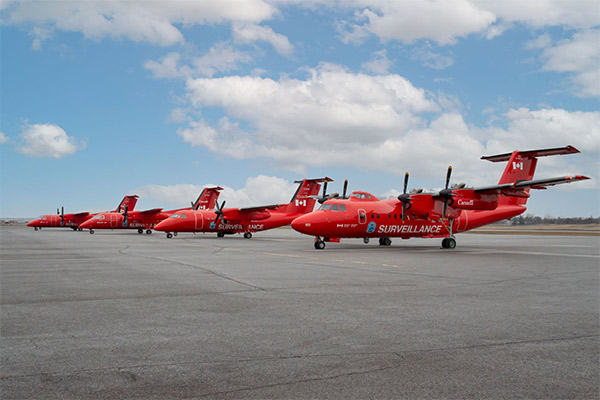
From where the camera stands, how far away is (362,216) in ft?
87.6

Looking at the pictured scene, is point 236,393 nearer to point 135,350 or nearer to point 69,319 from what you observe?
point 135,350

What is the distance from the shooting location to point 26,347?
5.59 meters

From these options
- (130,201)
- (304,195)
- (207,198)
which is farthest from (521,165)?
(130,201)

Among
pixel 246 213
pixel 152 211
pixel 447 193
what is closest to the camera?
pixel 447 193

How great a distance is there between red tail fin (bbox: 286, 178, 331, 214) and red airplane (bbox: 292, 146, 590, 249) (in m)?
15.2

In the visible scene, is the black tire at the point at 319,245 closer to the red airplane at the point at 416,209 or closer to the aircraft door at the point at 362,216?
the red airplane at the point at 416,209

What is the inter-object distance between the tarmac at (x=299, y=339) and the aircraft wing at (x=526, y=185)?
12784 mm

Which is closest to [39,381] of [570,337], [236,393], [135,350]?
[135,350]

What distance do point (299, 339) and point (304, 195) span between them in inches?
1479

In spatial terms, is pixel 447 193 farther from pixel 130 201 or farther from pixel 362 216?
pixel 130 201

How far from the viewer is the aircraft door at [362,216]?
26.6 meters

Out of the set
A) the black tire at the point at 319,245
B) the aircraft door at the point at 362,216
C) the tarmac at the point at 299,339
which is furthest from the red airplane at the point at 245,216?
the tarmac at the point at 299,339

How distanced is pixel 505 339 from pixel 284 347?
2.81m

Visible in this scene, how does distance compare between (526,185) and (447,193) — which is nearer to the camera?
(526,185)
